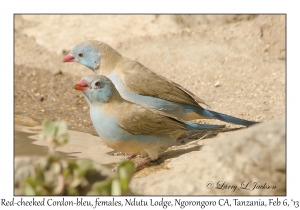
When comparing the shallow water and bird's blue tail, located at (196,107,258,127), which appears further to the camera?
bird's blue tail, located at (196,107,258,127)

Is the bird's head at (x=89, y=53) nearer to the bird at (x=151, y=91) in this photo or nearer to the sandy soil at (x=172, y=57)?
the bird at (x=151, y=91)

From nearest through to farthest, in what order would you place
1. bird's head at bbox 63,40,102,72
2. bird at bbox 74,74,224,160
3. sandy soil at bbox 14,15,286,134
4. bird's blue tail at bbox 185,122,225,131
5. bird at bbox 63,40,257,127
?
bird at bbox 74,74,224,160 → bird's blue tail at bbox 185,122,225,131 → bird at bbox 63,40,257,127 → bird's head at bbox 63,40,102,72 → sandy soil at bbox 14,15,286,134

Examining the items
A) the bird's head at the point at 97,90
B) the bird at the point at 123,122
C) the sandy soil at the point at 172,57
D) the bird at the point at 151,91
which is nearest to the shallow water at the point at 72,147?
the sandy soil at the point at 172,57

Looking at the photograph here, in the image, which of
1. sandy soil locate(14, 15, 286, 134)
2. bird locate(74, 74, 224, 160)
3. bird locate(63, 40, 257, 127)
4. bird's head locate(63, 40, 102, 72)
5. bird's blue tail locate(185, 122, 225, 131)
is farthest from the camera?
sandy soil locate(14, 15, 286, 134)

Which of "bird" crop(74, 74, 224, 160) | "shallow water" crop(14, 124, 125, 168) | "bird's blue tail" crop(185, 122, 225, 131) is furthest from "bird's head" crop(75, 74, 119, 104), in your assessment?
"bird's blue tail" crop(185, 122, 225, 131)

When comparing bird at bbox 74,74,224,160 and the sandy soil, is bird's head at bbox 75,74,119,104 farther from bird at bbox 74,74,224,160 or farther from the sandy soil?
the sandy soil

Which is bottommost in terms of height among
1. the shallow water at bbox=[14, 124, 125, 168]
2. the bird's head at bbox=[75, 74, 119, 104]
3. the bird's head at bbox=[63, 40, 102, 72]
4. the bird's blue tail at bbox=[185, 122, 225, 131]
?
the shallow water at bbox=[14, 124, 125, 168]
